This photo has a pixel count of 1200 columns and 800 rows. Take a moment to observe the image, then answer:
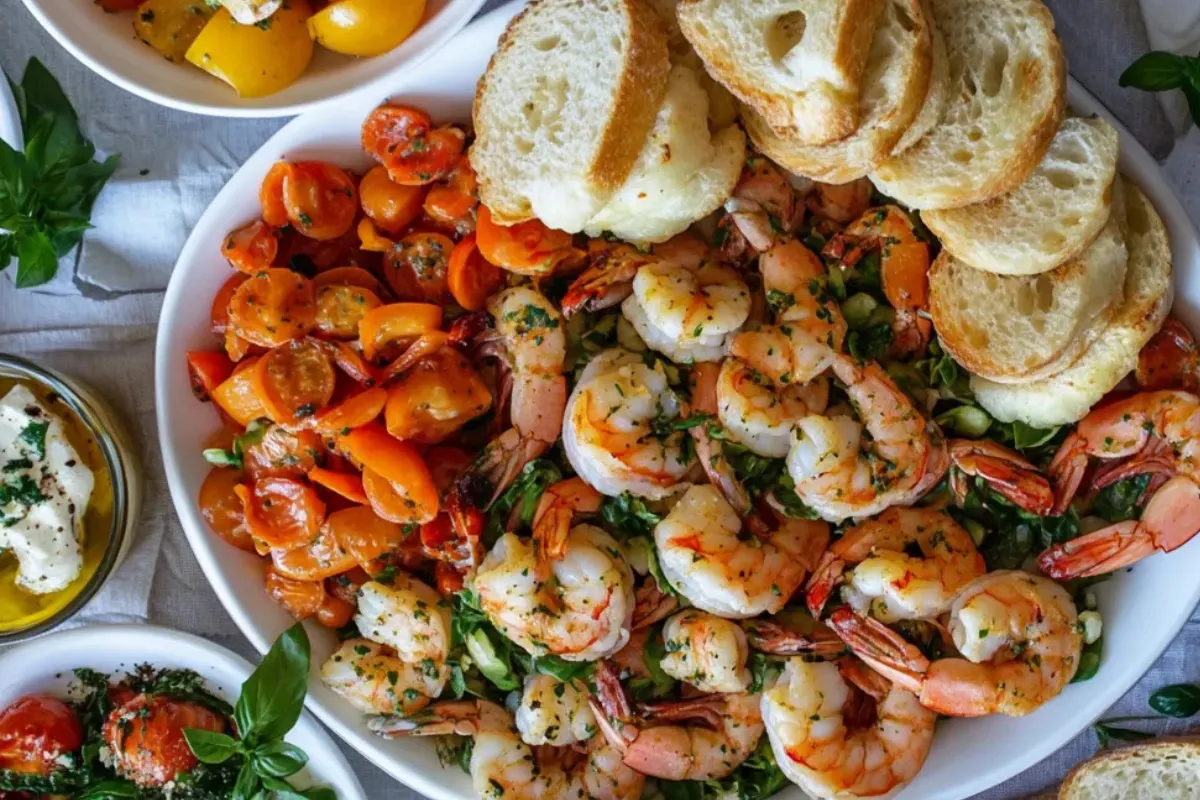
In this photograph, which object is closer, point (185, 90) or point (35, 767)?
point (185, 90)

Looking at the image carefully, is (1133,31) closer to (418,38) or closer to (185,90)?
(418,38)

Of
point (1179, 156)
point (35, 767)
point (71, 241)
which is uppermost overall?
point (1179, 156)

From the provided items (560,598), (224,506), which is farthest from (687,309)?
(224,506)

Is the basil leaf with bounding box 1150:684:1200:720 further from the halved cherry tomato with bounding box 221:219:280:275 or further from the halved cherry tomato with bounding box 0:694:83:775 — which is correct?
the halved cherry tomato with bounding box 0:694:83:775

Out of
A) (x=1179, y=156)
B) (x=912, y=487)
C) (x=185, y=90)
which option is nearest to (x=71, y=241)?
(x=185, y=90)

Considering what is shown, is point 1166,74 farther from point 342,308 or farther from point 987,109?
point 342,308

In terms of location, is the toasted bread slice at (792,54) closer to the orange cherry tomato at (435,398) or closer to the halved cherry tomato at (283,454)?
the orange cherry tomato at (435,398)

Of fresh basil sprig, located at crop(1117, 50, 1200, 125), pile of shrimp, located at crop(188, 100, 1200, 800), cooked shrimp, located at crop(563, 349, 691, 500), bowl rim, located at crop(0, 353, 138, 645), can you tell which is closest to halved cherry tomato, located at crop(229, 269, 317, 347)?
pile of shrimp, located at crop(188, 100, 1200, 800)
